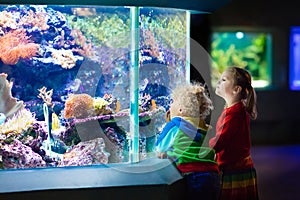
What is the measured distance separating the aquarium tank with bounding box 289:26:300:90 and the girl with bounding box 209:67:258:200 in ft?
16.9

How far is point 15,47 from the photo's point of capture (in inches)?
153

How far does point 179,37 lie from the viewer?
4285mm

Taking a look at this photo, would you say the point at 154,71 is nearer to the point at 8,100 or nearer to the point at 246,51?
the point at 8,100

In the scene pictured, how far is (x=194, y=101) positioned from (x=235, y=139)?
0.47 m

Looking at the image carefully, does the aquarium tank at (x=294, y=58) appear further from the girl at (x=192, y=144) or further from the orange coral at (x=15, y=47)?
the orange coral at (x=15, y=47)

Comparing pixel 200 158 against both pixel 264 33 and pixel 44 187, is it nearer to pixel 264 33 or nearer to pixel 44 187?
pixel 44 187

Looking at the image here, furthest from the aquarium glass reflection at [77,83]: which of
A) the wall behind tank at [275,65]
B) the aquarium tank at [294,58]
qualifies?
the aquarium tank at [294,58]

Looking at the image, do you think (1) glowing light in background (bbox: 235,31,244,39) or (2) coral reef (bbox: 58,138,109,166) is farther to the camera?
(1) glowing light in background (bbox: 235,31,244,39)

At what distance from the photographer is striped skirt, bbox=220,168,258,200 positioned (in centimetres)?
389

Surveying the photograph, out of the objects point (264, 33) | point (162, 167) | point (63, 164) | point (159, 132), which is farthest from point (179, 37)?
point (264, 33)

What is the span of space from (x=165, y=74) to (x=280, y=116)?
510cm

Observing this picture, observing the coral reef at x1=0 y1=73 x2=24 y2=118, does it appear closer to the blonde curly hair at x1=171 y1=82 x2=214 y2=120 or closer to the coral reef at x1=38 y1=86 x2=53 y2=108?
the coral reef at x1=38 y1=86 x2=53 y2=108

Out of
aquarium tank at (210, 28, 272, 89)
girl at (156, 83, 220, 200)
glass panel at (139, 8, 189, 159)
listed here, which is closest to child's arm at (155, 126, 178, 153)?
girl at (156, 83, 220, 200)

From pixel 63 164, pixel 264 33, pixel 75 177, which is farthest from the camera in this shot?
pixel 264 33
